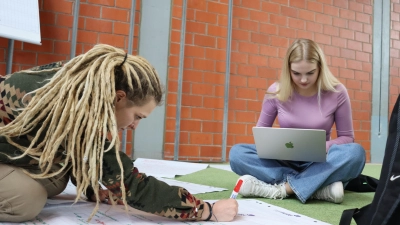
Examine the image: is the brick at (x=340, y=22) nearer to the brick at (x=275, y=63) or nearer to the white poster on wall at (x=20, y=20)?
the brick at (x=275, y=63)

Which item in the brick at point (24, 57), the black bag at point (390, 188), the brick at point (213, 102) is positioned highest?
the brick at point (24, 57)

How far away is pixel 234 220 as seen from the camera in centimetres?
116

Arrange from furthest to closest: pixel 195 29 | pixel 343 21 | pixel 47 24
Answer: pixel 343 21 < pixel 195 29 < pixel 47 24

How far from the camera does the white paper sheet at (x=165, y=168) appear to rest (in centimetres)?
218

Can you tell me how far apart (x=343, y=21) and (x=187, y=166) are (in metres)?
2.35

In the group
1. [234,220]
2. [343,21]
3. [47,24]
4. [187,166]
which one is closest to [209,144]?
[187,166]

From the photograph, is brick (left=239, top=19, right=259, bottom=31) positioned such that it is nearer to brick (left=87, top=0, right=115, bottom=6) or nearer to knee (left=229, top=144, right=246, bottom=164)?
brick (left=87, top=0, right=115, bottom=6)

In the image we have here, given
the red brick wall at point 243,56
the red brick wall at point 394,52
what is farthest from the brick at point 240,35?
the red brick wall at point 394,52

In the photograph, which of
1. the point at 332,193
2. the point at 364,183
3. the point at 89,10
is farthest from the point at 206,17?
the point at 332,193

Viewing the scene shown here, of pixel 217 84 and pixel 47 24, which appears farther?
pixel 217 84

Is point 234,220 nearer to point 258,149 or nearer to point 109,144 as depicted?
point 109,144

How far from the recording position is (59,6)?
2.78 m

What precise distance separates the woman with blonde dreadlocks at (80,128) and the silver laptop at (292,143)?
575mm

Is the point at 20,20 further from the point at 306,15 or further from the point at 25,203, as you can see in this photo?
the point at 306,15
